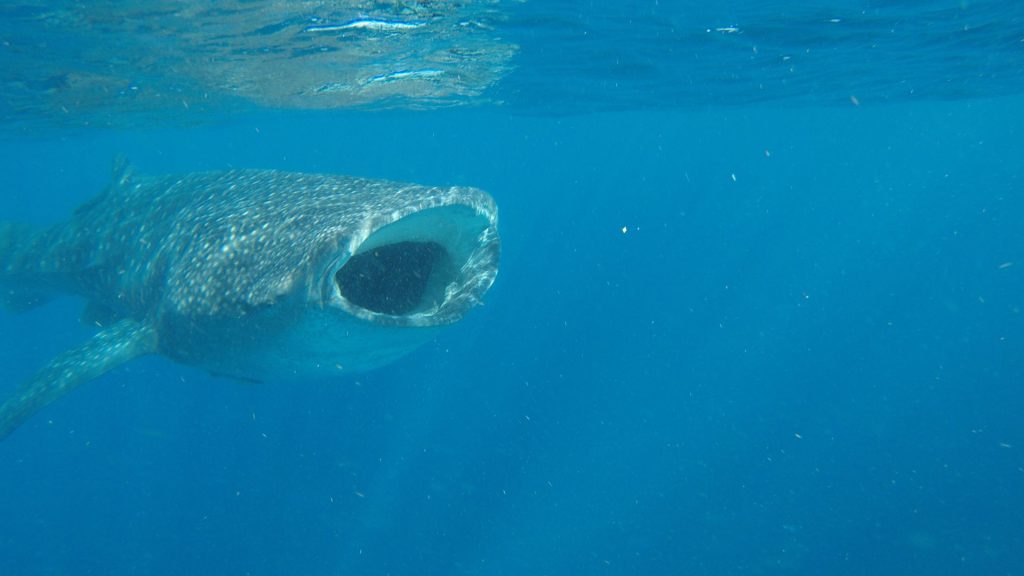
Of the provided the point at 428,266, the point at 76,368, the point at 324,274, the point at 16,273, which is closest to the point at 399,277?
the point at 428,266

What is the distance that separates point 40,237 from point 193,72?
9599mm

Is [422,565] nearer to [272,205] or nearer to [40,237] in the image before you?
[40,237]

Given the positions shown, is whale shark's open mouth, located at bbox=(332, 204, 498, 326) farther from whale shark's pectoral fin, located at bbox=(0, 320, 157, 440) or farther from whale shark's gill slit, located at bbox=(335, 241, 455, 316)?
whale shark's pectoral fin, located at bbox=(0, 320, 157, 440)

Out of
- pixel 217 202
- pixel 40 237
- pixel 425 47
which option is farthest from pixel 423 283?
pixel 425 47

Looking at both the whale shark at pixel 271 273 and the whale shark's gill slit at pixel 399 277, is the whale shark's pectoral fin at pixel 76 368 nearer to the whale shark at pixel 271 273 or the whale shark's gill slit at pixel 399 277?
the whale shark at pixel 271 273

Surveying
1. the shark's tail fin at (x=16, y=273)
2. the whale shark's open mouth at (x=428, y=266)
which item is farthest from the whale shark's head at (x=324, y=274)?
the shark's tail fin at (x=16, y=273)

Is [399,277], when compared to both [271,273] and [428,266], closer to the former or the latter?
[428,266]

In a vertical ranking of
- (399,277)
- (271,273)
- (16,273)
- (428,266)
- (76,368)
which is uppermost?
(271,273)

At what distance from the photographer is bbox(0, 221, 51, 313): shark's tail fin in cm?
882

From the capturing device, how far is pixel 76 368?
568 centimetres

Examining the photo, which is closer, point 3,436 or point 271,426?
point 3,436

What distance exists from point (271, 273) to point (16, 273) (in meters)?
6.76

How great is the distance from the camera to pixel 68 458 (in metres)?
19.2

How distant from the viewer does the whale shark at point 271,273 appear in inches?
158
